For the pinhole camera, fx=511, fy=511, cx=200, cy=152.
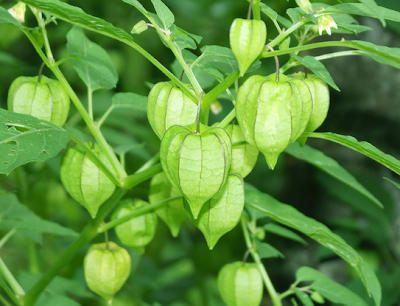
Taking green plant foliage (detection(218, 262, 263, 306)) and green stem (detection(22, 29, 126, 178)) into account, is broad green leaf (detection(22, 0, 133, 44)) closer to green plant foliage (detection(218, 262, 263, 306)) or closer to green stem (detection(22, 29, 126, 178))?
green stem (detection(22, 29, 126, 178))

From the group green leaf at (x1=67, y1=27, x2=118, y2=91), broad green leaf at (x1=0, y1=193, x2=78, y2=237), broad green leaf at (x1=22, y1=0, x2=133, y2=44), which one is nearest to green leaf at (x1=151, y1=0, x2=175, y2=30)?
broad green leaf at (x1=22, y1=0, x2=133, y2=44)

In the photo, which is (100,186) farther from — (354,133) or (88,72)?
(354,133)

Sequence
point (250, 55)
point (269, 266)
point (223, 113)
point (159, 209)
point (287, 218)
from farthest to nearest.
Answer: point (223, 113) < point (269, 266) < point (159, 209) < point (287, 218) < point (250, 55)

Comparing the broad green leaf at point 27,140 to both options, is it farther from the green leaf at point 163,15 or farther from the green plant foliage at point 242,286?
the green plant foliage at point 242,286

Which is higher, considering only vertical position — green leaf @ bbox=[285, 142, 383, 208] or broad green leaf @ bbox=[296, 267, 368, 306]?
green leaf @ bbox=[285, 142, 383, 208]

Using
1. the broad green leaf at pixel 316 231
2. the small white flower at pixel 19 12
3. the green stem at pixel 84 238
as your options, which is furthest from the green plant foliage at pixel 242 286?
the small white flower at pixel 19 12

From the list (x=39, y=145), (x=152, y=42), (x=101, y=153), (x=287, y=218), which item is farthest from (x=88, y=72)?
(x=152, y=42)
